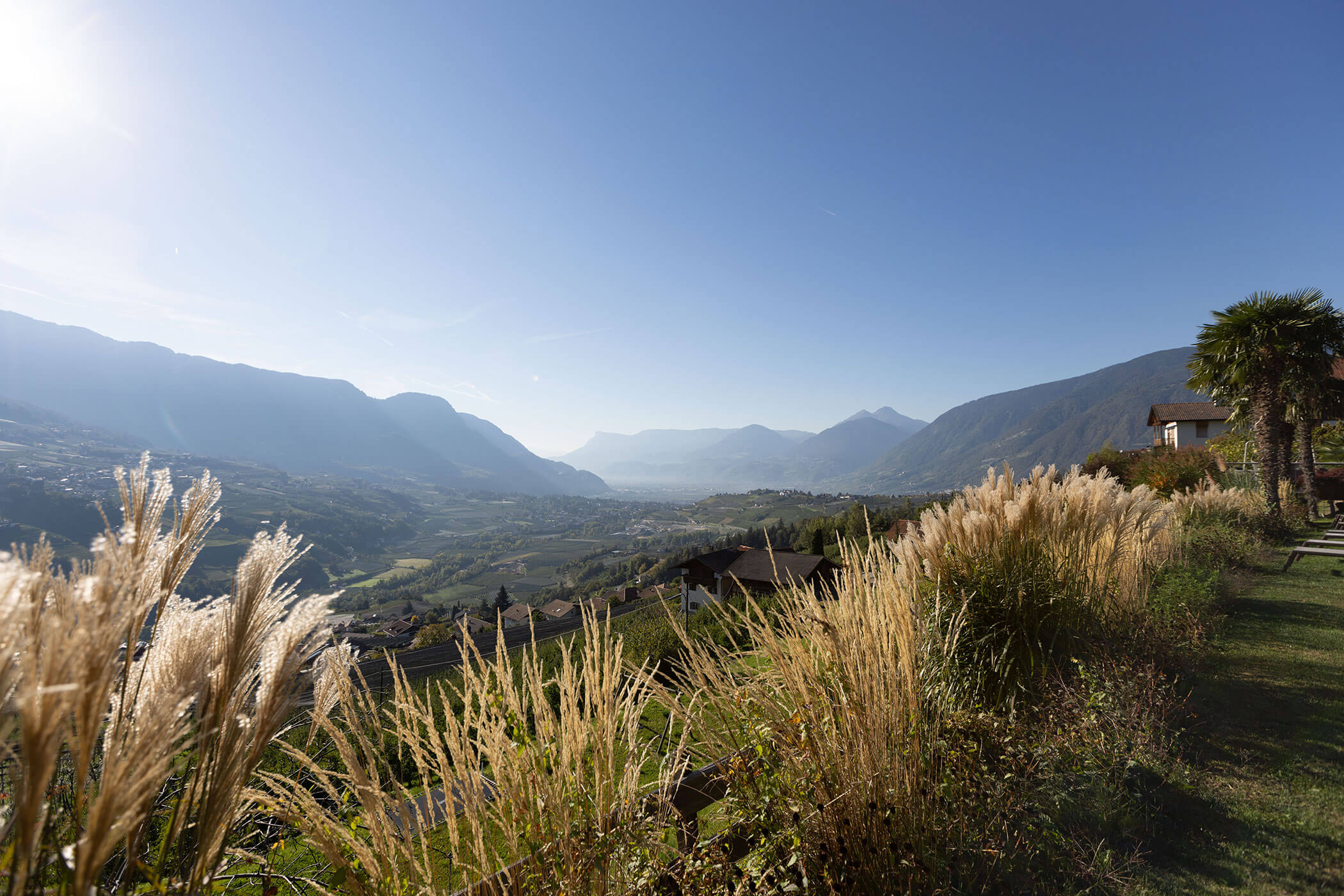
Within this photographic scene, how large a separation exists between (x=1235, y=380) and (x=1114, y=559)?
11426 mm

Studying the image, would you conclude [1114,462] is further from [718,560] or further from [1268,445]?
[718,560]

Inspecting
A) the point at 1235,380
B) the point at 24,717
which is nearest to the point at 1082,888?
the point at 24,717

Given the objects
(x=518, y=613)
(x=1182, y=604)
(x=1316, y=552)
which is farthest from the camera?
(x=518, y=613)

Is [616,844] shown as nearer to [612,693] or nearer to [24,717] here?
[612,693]

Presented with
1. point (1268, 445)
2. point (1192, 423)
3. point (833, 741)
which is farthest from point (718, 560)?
point (1192, 423)

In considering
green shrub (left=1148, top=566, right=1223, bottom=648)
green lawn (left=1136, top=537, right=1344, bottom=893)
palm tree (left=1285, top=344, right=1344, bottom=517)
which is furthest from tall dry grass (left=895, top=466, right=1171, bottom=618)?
palm tree (left=1285, top=344, right=1344, bottom=517)

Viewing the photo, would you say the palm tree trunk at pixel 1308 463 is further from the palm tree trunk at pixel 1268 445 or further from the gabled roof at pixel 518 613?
the gabled roof at pixel 518 613

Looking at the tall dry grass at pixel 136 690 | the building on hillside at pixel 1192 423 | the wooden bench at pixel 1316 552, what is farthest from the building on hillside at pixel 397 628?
the building on hillside at pixel 1192 423

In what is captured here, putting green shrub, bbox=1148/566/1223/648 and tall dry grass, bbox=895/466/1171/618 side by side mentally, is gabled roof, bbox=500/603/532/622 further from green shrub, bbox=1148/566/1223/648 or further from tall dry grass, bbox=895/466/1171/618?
tall dry grass, bbox=895/466/1171/618

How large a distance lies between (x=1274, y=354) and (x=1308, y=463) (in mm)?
3943

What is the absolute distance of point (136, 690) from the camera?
0.91 meters

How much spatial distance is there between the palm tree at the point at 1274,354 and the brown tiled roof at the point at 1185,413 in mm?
32141

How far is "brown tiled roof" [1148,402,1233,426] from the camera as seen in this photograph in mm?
35344

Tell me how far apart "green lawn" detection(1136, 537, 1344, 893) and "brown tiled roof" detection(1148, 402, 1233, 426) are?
42.8m
